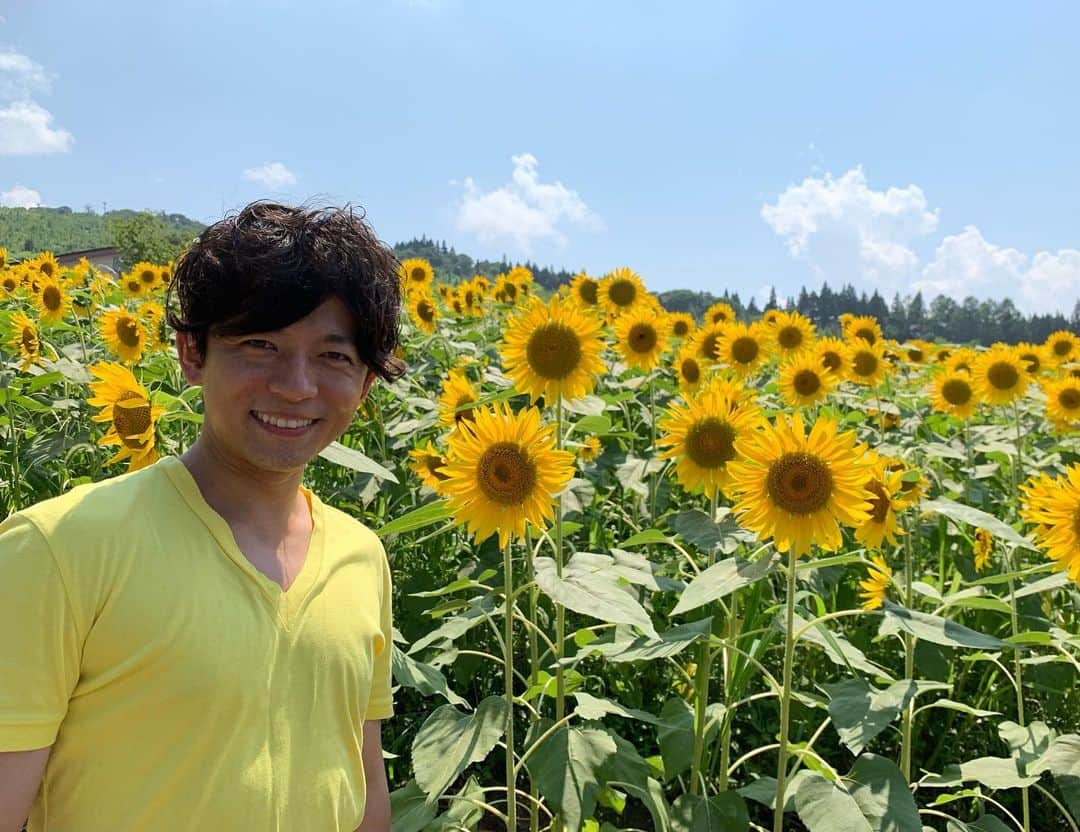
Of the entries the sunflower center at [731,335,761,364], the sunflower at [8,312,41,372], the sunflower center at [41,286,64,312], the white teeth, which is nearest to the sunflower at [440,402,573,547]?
the white teeth

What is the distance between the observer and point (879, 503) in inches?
113

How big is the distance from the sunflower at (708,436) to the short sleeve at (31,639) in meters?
1.94

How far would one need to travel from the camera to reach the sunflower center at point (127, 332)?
169 inches

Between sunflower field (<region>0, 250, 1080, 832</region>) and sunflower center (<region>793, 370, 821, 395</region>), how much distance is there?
0.02m

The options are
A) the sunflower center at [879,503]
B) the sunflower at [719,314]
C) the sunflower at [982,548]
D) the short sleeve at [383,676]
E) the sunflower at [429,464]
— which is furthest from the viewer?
the sunflower at [719,314]

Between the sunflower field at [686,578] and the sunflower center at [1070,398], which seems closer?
the sunflower field at [686,578]

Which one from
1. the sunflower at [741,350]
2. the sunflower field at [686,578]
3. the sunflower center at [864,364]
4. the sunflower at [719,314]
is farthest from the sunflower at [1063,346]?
the sunflower at [741,350]

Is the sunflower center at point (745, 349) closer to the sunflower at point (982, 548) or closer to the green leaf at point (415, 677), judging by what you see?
the sunflower at point (982, 548)

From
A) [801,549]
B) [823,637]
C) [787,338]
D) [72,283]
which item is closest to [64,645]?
[801,549]

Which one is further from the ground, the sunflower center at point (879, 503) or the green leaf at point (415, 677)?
the sunflower center at point (879, 503)

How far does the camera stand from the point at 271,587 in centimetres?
139

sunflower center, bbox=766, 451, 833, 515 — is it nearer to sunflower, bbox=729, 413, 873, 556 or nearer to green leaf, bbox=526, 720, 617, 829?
sunflower, bbox=729, 413, 873, 556

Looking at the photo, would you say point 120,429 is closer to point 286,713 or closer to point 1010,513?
point 286,713

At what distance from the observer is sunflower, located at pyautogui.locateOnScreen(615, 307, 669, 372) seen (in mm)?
4840
